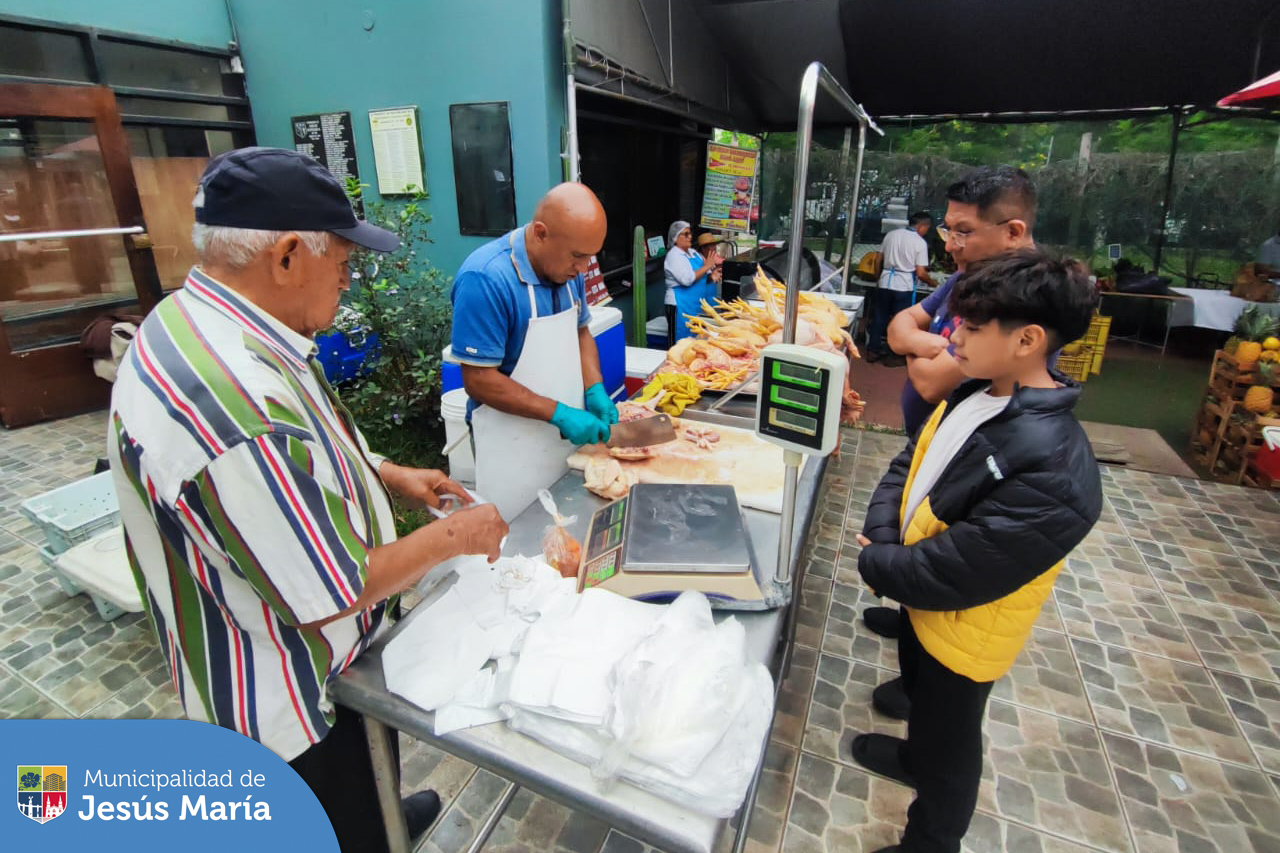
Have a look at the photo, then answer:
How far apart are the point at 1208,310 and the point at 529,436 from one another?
9.85 metres

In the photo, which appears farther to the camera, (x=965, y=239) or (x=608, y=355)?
(x=608, y=355)

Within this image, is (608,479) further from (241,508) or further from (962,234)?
(962,234)

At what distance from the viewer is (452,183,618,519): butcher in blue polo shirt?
2.26m

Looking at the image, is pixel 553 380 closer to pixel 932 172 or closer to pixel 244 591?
pixel 244 591

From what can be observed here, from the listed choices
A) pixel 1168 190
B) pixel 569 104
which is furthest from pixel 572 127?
pixel 1168 190

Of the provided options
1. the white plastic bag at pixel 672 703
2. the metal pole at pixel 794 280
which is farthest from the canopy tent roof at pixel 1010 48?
the white plastic bag at pixel 672 703

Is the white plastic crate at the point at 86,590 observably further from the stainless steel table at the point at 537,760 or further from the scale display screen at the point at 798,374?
the scale display screen at the point at 798,374

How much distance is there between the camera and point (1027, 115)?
9.31 meters

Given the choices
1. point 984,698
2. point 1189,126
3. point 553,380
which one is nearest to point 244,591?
point 553,380

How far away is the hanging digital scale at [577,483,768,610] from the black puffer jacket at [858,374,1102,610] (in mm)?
463

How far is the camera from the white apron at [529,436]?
2.38m

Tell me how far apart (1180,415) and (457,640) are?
26.4ft

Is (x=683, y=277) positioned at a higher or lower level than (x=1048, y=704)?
higher

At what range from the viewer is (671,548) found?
1535 millimetres
